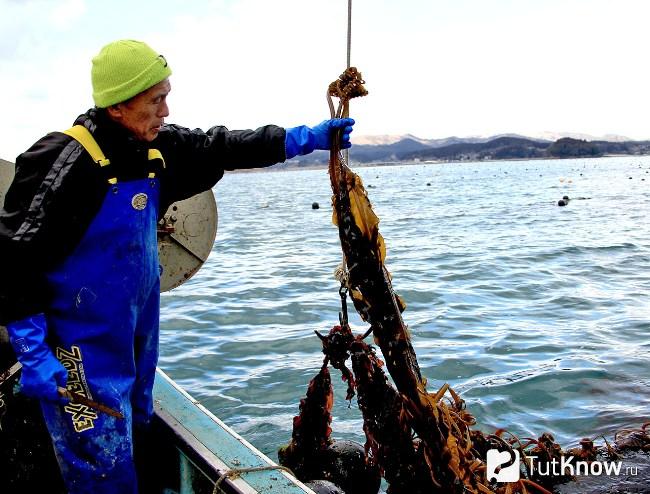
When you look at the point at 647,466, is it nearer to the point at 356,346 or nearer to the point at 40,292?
the point at 356,346

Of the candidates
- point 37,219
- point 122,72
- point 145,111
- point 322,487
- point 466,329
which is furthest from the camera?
point 466,329

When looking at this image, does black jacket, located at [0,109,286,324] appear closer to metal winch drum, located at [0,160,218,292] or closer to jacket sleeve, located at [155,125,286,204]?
jacket sleeve, located at [155,125,286,204]

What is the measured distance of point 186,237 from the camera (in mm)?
4562

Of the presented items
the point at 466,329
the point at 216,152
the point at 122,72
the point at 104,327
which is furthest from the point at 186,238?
the point at 466,329

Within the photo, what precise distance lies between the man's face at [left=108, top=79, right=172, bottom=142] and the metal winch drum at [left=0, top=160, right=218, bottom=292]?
1.67m

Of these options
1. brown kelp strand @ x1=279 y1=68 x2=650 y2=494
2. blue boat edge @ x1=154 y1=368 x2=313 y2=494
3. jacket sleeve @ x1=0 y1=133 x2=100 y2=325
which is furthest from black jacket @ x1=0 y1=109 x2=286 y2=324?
blue boat edge @ x1=154 y1=368 x2=313 y2=494

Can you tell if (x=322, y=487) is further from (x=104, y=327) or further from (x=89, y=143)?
(x=89, y=143)

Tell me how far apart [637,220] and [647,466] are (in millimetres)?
20308

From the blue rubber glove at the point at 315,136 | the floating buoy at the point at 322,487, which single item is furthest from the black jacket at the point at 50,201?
the floating buoy at the point at 322,487

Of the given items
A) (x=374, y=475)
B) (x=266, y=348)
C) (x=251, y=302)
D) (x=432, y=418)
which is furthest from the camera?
(x=251, y=302)

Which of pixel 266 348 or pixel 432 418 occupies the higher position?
pixel 432 418

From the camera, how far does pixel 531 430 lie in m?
6.38

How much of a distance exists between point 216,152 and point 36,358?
1.22 meters

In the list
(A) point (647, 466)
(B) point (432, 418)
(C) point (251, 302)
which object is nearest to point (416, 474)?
(B) point (432, 418)
